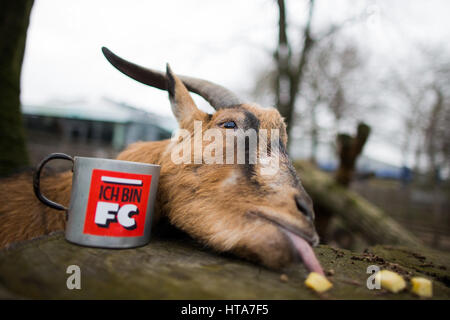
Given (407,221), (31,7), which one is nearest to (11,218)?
(31,7)

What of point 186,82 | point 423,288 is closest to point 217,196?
point 423,288

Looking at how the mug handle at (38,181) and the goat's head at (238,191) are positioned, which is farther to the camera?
the mug handle at (38,181)

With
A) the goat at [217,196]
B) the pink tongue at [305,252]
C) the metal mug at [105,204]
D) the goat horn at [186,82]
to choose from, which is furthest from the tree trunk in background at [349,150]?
the metal mug at [105,204]

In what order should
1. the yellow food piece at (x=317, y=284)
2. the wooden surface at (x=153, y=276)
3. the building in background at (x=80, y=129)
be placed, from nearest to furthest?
1. the wooden surface at (x=153, y=276)
2. the yellow food piece at (x=317, y=284)
3. the building in background at (x=80, y=129)

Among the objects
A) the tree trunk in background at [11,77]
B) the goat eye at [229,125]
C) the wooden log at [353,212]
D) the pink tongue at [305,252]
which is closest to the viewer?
the pink tongue at [305,252]

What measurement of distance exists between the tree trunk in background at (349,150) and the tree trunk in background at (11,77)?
5763 millimetres

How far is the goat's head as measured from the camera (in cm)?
117

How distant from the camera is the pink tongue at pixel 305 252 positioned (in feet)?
3.71

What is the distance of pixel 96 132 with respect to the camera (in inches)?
681

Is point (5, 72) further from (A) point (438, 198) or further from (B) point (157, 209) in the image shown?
(A) point (438, 198)

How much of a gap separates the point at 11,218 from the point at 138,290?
1.41 metres

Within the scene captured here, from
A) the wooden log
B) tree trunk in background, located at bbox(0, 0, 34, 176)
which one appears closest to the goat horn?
tree trunk in background, located at bbox(0, 0, 34, 176)

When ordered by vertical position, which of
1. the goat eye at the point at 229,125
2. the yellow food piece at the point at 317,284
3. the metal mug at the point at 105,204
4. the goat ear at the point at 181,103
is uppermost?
the goat ear at the point at 181,103

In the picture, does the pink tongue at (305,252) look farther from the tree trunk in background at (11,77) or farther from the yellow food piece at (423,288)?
the tree trunk in background at (11,77)
